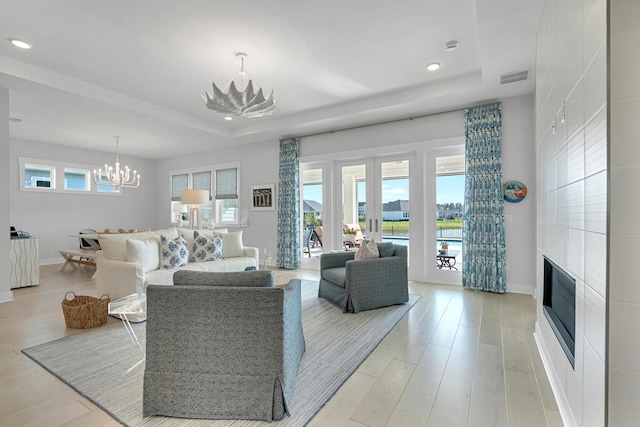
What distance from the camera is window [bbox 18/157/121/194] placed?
22.0ft

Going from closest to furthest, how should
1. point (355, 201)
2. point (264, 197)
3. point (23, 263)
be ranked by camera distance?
1. point (23, 263)
2. point (355, 201)
3. point (264, 197)

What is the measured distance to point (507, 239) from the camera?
4328mm

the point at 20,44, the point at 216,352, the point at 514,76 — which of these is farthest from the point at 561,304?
the point at 20,44

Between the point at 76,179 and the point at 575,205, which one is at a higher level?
the point at 76,179

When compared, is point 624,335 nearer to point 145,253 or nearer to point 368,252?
point 368,252

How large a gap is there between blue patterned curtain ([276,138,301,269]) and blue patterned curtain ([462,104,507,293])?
3.10 m

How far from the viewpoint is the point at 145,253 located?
368 cm

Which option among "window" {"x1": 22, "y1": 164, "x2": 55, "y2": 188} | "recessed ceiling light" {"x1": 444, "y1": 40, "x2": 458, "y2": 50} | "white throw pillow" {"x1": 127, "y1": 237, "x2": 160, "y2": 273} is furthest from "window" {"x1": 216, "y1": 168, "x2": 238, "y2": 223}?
"recessed ceiling light" {"x1": 444, "y1": 40, "x2": 458, "y2": 50}

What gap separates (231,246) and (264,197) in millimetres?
2070

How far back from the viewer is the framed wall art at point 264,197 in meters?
6.54

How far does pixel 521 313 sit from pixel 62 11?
5.39 metres

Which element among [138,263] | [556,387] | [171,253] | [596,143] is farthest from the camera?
[171,253]

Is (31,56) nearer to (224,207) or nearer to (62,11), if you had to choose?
(62,11)

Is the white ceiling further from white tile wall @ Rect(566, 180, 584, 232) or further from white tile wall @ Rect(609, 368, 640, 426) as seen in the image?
white tile wall @ Rect(609, 368, 640, 426)
